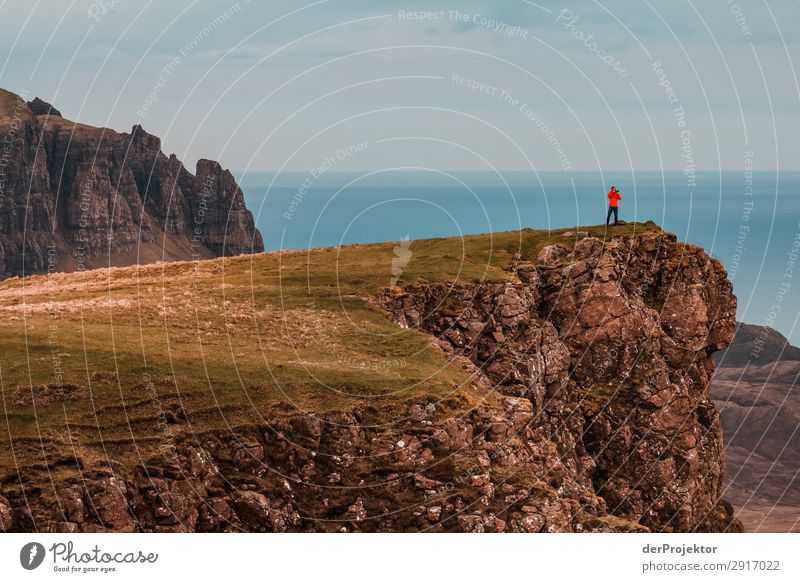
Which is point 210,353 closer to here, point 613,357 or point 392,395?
point 392,395

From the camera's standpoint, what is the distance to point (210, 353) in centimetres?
5803

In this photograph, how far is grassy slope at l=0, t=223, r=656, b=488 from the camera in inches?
1927

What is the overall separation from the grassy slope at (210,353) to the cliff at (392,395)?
0.59 feet

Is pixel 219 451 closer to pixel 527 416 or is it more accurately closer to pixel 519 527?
pixel 519 527

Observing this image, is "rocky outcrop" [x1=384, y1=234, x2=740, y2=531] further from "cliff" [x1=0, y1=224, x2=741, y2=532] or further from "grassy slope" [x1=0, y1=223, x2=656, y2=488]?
"grassy slope" [x1=0, y1=223, x2=656, y2=488]

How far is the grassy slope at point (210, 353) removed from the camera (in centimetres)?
4894

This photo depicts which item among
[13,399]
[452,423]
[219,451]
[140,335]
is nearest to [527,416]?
[452,423]
